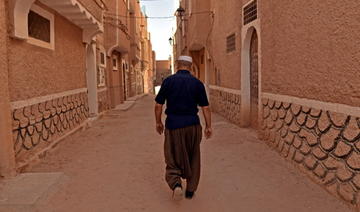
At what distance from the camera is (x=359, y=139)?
10.6ft

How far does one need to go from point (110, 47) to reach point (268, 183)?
39.7 feet

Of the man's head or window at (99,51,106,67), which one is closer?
the man's head

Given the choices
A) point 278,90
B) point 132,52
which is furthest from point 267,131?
point 132,52

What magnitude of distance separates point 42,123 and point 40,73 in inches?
38.0

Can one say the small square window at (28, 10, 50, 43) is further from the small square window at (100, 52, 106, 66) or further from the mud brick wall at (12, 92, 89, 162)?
the small square window at (100, 52, 106, 66)

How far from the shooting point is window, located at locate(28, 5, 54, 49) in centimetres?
564

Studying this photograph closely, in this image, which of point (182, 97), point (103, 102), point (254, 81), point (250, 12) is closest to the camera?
point (182, 97)

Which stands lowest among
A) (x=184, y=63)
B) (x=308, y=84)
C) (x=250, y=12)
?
(x=308, y=84)

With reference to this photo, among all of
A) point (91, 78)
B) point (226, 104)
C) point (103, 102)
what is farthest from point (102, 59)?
point (226, 104)

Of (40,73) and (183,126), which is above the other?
(40,73)

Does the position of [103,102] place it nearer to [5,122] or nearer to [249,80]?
[249,80]

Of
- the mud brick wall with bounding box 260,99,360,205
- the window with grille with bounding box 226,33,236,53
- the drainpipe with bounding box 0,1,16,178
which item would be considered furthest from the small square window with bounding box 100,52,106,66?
the mud brick wall with bounding box 260,99,360,205

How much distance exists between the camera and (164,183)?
4.33 metres

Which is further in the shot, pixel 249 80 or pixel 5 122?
pixel 249 80
